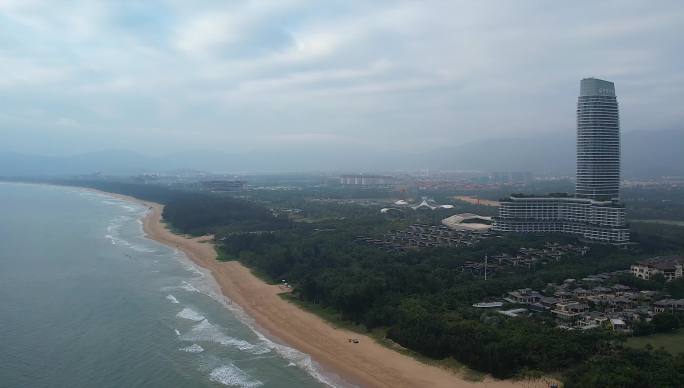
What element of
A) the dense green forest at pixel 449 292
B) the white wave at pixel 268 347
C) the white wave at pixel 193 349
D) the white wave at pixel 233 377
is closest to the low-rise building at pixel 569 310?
the dense green forest at pixel 449 292

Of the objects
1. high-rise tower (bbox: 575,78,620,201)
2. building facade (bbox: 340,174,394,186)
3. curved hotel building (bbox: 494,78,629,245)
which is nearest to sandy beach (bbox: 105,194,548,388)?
curved hotel building (bbox: 494,78,629,245)

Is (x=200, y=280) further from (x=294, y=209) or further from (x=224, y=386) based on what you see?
(x=294, y=209)

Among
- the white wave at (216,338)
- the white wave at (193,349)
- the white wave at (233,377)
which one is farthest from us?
the white wave at (216,338)

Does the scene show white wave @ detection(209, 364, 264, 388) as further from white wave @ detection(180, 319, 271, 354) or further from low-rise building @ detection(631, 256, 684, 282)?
low-rise building @ detection(631, 256, 684, 282)

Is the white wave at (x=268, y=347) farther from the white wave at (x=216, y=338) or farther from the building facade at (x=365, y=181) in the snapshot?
the building facade at (x=365, y=181)

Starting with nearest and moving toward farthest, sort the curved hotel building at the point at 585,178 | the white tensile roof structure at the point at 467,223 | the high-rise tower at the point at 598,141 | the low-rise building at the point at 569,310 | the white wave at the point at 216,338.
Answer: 1. the white wave at the point at 216,338
2. the low-rise building at the point at 569,310
3. the curved hotel building at the point at 585,178
4. the high-rise tower at the point at 598,141
5. the white tensile roof structure at the point at 467,223

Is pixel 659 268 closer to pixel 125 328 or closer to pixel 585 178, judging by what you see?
pixel 585 178

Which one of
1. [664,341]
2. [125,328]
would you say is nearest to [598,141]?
[664,341]
